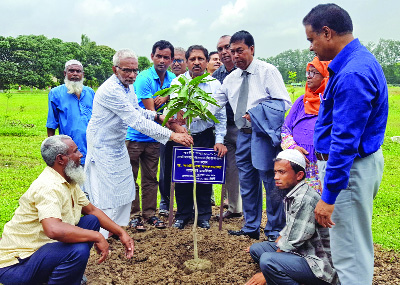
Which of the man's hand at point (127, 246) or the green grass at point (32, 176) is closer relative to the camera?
the man's hand at point (127, 246)

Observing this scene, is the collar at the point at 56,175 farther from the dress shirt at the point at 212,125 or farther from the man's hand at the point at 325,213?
the dress shirt at the point at 212,125

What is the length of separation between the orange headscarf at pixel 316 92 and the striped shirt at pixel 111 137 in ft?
5.19

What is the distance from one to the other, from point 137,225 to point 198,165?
1194 mm

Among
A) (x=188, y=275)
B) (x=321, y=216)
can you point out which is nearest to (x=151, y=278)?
(x=188, y=275)

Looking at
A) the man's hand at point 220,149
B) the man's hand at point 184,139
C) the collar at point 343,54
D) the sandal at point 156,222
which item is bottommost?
the sandal at point 156,222

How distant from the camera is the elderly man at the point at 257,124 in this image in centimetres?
450

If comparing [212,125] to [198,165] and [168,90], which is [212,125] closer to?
[198,165]

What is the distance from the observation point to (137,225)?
528cm

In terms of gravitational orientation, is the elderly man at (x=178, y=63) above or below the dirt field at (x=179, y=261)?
above

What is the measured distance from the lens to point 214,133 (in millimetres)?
5414

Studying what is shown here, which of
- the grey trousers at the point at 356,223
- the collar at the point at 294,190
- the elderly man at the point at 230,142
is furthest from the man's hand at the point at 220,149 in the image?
the grey trousers at the point at 356,223

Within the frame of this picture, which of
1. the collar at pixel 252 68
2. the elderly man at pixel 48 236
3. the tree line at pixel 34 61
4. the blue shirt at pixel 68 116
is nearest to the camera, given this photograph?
the elderly man at pixel 48 236

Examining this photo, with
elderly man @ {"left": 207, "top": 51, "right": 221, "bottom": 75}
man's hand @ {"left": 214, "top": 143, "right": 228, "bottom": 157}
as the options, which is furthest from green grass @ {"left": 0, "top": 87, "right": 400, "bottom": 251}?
elderly man @ {"left": 207, "top": 51, "right": 221, "bottom": 75}

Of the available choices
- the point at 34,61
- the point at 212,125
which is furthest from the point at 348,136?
the point at 34,61
